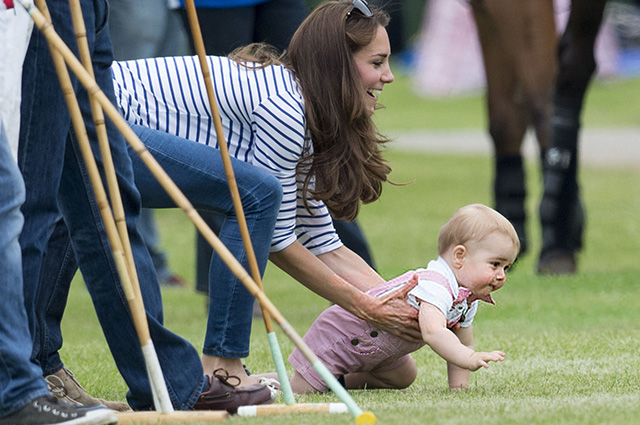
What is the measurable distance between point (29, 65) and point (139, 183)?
2.12 ft

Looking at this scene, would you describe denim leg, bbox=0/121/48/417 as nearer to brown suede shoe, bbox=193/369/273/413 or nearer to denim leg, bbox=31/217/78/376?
brown suede shoe, bbox=193/369/273/413

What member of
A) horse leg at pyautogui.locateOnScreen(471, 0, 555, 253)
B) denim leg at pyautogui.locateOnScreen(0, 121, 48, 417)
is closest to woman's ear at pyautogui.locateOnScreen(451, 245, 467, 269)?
denim leg at pyautogui.locateOnScreen(0, 121, 48, 417)

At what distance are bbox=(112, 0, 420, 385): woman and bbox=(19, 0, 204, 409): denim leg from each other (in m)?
0.35

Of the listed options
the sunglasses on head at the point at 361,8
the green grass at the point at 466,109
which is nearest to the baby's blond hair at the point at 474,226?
the sunglasses on head at the point at 361,8

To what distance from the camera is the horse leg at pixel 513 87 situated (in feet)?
22.0

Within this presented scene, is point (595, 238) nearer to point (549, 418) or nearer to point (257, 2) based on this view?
point (257, 2)

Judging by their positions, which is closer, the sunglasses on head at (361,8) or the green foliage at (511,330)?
the green foliage at (511,330)

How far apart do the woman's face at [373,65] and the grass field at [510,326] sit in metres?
0.89

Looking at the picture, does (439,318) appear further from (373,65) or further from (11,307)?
(11,307)

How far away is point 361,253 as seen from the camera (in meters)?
4.70

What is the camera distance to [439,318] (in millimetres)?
3412

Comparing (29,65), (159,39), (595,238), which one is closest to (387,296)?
(29,65)

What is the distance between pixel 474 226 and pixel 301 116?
58 cm

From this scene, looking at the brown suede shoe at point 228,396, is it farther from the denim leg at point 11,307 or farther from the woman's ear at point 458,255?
the woman's ear at point 458,255
